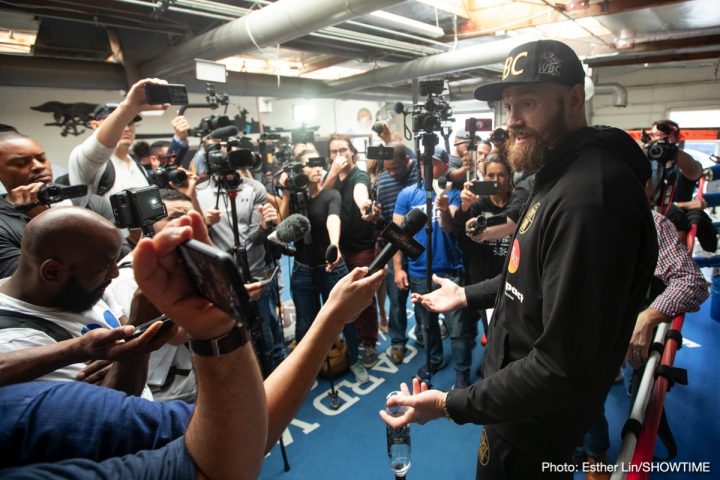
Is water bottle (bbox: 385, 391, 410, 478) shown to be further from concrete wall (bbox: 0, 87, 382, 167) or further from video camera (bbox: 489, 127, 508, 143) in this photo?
concrete wall (bbox: 0, 87, 382, 167)

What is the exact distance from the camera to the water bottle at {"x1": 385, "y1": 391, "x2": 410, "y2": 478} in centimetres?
126

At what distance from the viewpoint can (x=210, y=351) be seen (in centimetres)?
61

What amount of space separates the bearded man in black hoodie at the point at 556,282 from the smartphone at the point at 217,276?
30.9 inches

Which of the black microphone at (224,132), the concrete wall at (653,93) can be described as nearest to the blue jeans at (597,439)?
the black microphone at (224,132)

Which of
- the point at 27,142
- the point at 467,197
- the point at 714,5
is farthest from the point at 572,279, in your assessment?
the point at 714,5

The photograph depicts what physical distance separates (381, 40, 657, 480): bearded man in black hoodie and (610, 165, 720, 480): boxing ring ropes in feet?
0.46

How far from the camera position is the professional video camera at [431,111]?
2.43m

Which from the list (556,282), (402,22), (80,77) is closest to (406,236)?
(556,282)

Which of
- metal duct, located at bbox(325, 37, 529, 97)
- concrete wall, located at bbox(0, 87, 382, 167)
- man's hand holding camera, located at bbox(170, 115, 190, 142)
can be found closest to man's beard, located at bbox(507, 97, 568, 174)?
man's hand holding camera, located at bbox(170, 115, 190, 142)

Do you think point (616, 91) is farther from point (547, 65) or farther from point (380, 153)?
point (547, 65)

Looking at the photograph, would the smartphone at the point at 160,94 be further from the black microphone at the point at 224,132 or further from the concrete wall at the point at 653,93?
the concrete wall at the point at 653,93

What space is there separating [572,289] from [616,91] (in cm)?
1017

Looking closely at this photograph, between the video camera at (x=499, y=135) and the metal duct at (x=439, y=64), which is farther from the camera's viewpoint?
the metal duct at (x=439, y=64)

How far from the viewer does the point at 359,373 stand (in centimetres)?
301
